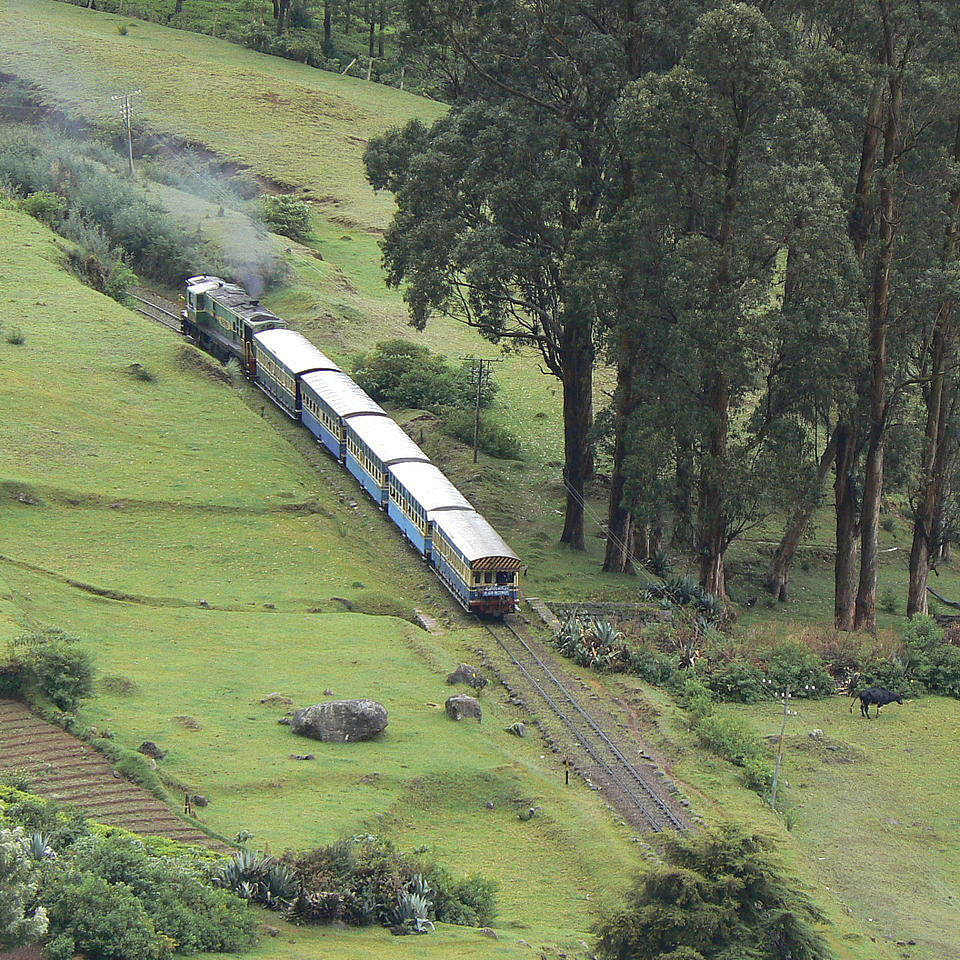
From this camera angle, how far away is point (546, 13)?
4794 centimetres

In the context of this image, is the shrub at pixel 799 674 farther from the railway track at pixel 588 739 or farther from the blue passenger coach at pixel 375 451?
the blue passenger coach at pixel 375 451

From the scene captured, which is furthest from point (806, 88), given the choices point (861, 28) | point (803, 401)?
point (803, 401)

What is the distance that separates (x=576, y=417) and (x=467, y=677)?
17.6 m

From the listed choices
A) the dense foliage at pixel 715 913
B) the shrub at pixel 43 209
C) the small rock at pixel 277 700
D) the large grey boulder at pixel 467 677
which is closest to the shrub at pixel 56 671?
the small rock at pixel 277 700

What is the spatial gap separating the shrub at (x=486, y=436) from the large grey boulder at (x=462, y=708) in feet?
88.2

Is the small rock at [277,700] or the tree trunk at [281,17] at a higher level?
the tree trunk at [281,17]

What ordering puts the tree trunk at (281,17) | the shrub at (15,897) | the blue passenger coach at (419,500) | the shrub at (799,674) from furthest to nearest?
1. the tree trunk at (281,17)
2. the blue passenger coach at (419,500)
3. the shrub at (799,674)
4. the shrub at (15,897)

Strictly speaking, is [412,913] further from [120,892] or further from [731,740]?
[731,740]

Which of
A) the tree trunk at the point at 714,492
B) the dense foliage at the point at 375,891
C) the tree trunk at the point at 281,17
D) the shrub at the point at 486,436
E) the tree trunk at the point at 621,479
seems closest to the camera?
the dense foliage at the point at 375,891

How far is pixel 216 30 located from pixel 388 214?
3528 centimetres

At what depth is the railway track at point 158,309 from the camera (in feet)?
229

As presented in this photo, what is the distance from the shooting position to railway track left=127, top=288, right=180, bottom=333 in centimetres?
6988

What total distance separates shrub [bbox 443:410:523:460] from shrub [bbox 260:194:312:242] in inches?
1149

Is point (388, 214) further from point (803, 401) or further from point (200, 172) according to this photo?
point (803, 401)
